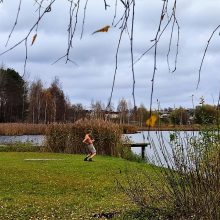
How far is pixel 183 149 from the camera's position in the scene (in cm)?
754

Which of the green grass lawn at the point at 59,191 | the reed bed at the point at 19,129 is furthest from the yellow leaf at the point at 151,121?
the reed bed at the point at 19,129

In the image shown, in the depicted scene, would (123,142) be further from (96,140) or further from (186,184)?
(186,184)

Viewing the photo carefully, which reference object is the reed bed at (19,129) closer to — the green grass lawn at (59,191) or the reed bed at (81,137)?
the reed bed at (81,137)

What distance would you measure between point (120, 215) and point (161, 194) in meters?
1.28

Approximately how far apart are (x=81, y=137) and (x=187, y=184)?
22.1 m

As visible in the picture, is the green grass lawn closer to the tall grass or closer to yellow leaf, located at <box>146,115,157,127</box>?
the tall grass

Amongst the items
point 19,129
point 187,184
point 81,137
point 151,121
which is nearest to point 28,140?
point 81,137

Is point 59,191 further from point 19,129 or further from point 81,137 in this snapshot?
point 19,129

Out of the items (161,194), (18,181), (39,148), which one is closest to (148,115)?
(161,194)

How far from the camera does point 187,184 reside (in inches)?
293

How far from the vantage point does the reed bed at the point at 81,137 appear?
93.9 feet

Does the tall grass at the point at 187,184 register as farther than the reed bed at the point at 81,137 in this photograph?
No

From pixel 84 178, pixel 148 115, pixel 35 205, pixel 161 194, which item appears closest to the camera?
pixel 148 115

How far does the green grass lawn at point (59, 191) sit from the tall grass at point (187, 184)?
5.03ft
